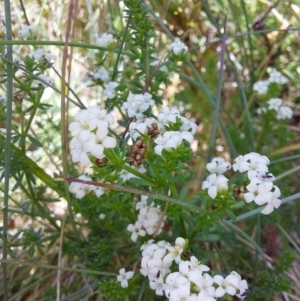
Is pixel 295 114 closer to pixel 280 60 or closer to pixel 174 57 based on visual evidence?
pixel 280 60

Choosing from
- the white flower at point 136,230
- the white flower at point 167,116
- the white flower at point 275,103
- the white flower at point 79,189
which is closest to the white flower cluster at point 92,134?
the white flower at point 167,116

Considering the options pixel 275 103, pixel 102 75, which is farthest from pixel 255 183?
pixel 275 103

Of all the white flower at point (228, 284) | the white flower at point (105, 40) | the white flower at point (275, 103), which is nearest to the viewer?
the white flower at point (228, 284)

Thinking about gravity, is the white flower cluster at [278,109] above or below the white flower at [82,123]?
above

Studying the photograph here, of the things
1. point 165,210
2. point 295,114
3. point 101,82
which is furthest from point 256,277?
point 295,114

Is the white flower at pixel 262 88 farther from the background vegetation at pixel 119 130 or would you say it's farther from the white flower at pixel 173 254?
the white flower at pixel 173 254

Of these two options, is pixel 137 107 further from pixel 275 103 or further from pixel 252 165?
pixel 275 103
